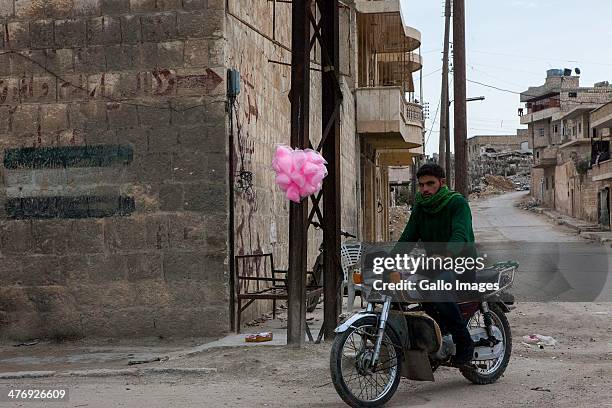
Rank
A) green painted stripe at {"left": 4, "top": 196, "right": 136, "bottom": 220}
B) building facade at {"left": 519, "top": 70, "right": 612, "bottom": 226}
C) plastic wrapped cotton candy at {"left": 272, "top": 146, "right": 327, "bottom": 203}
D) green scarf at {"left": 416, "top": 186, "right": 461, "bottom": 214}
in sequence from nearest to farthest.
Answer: green scarf at {"left": 416, "top": 186, "right": 461, "bottom": 214} → plastic wrapped cotton candy at {"left": 272, "top": 146, "right": 327, "bottom": 203} → green painted stripe at {"left": 4, "top": 196, "right": 136, "bottom": 220} → building facade at {"left": 519, "top": 70, "right": 612, "bottom": 226}

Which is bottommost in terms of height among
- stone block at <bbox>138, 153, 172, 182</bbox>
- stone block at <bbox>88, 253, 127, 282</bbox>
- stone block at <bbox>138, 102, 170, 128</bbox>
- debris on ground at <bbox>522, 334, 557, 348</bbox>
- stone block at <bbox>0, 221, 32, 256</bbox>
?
debris on ground at <bbox>522, 334, 557, 348</bbox>

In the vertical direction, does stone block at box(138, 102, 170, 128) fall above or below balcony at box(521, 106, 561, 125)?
below

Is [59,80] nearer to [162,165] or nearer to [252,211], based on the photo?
[162,165]

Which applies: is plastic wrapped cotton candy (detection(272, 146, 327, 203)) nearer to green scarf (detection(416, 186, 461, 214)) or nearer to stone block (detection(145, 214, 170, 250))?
green scarf (detection(416, 186, 461, 214))

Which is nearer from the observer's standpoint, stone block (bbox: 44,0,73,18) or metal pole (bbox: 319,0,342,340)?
metal pole (bbox: 319,0,342,340)

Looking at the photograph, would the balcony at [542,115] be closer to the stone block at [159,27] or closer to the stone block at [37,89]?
the stone block at [159,27]

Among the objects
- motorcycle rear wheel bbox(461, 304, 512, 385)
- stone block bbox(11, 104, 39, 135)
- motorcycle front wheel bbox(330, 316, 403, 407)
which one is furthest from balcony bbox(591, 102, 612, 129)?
motorcycle front wheel bbox(330, 316, 403, 407)

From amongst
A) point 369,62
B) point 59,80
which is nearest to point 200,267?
point 59,80

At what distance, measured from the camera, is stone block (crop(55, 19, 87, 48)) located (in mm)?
9516

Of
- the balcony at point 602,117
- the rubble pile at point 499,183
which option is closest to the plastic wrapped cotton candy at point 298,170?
the balcony at point 602,117

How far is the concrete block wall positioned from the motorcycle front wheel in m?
3.81

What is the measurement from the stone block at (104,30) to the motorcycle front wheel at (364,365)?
5.47 metres

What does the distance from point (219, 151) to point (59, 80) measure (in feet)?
7.20

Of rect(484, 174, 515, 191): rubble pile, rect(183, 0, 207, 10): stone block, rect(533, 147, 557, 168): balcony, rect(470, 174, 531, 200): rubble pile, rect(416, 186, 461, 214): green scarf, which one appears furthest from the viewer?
rect(484, 174, 515, 191): rubble pile
